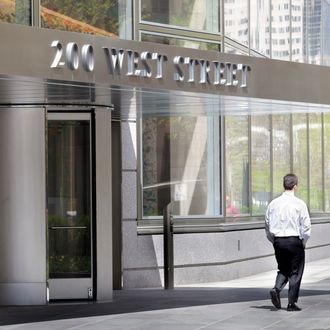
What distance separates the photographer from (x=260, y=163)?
22.1 meters

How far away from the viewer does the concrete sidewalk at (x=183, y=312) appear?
12617 mm

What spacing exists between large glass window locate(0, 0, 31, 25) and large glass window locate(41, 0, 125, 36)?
0.96 feet

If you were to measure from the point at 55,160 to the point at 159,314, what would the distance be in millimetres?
2804

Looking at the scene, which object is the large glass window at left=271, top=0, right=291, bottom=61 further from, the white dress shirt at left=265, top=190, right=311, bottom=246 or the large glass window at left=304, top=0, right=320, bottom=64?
the white dress shirt at left=265, top=190, right=311, bottom=246

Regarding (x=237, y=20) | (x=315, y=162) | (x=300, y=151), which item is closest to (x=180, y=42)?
(x=237, y=20)

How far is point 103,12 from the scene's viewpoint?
1616 cm

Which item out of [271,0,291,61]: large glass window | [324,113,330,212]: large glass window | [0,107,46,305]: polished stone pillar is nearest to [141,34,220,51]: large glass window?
[0,107,46,305]: polished stone pillar

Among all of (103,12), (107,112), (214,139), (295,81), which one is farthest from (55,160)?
(214,139)

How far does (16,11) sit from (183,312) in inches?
168

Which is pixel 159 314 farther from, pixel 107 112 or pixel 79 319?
pixel 107 112

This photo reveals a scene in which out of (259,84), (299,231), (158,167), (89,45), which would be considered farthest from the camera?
(158,167)

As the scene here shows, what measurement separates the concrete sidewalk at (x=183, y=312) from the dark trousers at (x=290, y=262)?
321 mm

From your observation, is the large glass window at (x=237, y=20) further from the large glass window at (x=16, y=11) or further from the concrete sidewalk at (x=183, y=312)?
the large glass window at (x=16, y=11)

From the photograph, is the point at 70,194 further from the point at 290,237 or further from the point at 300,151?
the point at 300,151
